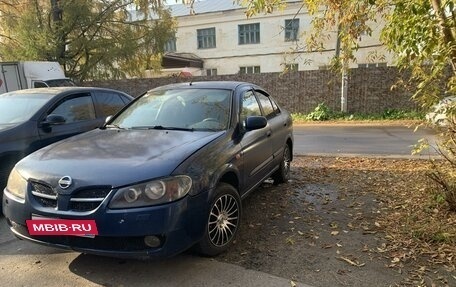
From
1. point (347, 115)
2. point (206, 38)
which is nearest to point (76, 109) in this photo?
point (347, 115)

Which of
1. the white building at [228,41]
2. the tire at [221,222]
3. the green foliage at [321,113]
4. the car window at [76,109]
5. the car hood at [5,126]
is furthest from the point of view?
the white building at [228,41]

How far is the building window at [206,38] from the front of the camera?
112ft

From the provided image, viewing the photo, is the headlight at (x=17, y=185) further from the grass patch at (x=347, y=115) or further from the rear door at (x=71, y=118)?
the grass patch at (x=347, y=115)

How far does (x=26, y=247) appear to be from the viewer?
167 inches

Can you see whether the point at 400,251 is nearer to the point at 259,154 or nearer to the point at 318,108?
the point at 259,154

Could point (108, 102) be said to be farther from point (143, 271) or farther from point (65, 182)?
point (143, 271)

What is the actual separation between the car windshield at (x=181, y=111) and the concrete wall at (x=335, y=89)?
12095 millimetres

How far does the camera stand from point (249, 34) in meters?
33.0

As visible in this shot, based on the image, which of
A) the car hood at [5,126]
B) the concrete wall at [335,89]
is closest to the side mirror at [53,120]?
the car hood at [5,126]

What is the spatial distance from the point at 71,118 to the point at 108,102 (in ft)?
3.08

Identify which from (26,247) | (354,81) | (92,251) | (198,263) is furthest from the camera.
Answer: (354,81)

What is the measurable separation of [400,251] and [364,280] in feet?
2.40

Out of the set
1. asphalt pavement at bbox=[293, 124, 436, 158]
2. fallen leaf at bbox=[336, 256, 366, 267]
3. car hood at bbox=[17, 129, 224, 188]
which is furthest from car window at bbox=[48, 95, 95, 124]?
asphalt pavement at bbox=[293, 124, 436, 158]

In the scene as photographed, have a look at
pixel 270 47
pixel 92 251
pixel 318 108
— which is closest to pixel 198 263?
pixel 92 251
